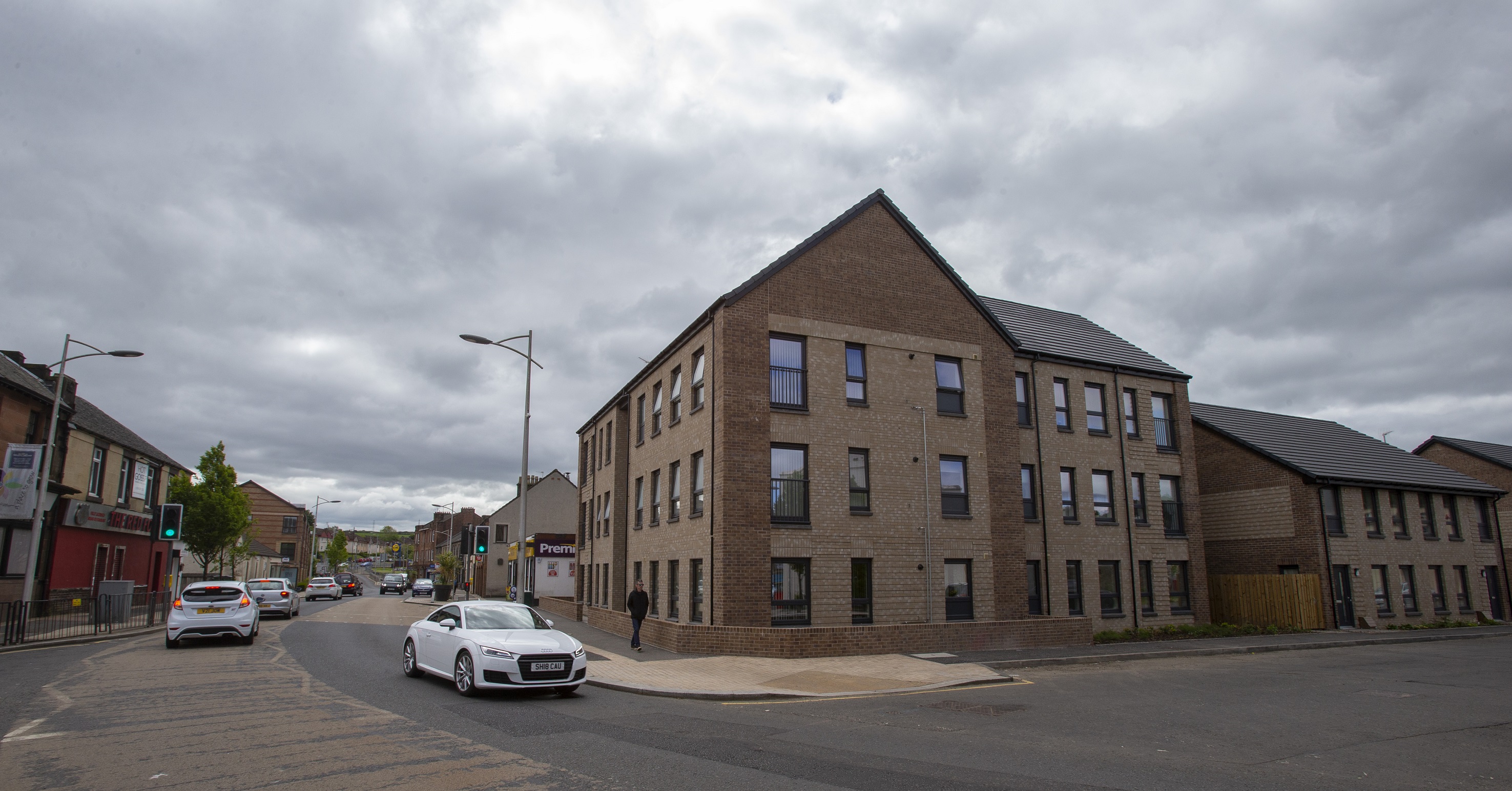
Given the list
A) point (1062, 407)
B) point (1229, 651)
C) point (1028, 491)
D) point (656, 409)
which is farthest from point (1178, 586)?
point (656, 409)

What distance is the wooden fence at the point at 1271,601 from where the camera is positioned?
1020 inches

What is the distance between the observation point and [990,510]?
21.5m

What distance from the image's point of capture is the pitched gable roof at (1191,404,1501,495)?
2841cm

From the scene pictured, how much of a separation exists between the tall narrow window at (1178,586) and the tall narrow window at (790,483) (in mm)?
13911

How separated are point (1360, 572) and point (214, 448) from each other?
53.3m

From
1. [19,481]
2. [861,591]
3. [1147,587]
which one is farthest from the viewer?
[1147,587]

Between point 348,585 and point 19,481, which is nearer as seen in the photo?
point 19,481

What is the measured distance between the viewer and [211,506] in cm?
4234

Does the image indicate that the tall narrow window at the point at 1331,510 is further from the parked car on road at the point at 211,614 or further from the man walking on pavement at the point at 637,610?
the parked car on road at the point at 211,614

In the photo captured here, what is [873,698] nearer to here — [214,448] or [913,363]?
[913,363]

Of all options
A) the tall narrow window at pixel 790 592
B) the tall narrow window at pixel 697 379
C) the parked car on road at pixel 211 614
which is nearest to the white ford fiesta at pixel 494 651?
the tall narrow window at pixel 790 592

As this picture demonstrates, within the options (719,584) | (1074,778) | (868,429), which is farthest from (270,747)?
(868,429)

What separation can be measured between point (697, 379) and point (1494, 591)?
34.0 m

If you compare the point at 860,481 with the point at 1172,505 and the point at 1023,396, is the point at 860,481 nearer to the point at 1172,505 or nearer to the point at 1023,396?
the point at 1023,396
